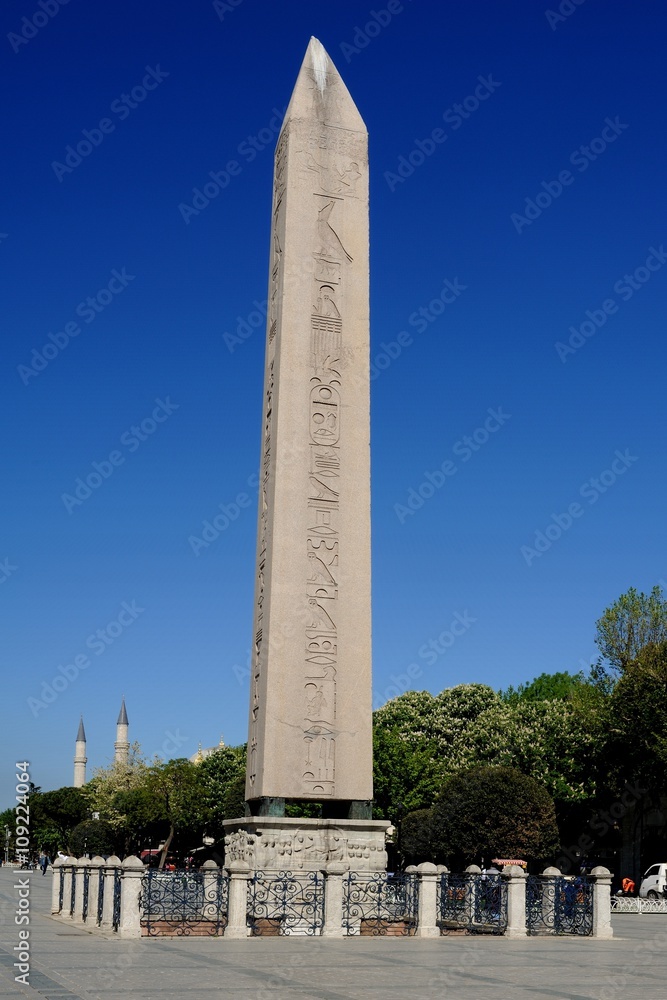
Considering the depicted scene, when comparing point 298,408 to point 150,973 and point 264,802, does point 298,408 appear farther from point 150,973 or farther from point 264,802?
point 150,973

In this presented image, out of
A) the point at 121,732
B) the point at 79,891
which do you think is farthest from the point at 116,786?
the point at 121,732

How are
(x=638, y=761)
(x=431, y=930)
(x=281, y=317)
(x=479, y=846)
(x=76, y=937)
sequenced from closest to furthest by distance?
(x=76, y=937) → (x=431, y=930) → (x=281, y=317) → (x=479, y=846) → (x=638, y=761)

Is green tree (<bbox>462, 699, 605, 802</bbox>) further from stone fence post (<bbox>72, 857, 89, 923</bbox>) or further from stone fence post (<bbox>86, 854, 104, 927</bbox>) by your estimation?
stone fence post (<bbox>86, 854, 104, 927</bbox>)

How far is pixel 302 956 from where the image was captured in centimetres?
1329

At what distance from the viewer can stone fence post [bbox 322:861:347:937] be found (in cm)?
1591

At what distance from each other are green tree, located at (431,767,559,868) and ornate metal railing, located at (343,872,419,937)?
58.6ft

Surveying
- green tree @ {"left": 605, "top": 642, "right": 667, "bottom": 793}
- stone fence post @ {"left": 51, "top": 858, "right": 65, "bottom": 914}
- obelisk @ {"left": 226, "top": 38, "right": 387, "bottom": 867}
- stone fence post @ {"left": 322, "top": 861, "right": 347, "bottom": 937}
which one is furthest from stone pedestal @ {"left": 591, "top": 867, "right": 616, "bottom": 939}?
green tree @ {"left": 605, "top": 642, "right": 667, "bottom": 793}

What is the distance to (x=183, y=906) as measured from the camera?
16.1 metres

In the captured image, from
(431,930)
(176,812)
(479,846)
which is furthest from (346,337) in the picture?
(176,812)

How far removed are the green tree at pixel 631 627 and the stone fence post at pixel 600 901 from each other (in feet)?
71.4

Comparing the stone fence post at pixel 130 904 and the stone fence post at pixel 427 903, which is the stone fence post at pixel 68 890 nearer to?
the stone fence post at pixel 130 904

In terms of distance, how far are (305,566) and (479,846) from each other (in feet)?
66.8

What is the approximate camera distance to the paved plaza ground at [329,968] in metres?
10.0

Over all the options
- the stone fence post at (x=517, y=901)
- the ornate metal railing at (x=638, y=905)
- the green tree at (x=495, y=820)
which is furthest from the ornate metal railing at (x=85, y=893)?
the ornate metal railing at (x=638, y=905)
